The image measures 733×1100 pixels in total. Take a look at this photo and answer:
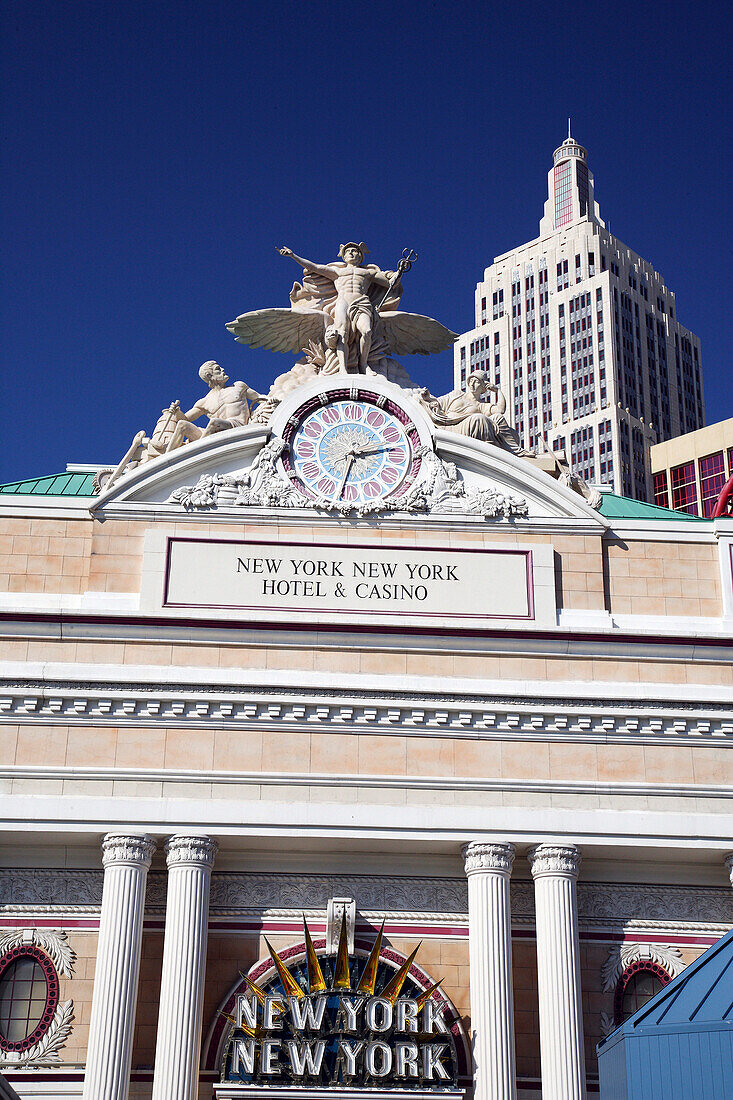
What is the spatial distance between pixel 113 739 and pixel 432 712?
6.83 metres

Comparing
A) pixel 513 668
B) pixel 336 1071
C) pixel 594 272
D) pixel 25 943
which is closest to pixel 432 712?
pixel 513 668

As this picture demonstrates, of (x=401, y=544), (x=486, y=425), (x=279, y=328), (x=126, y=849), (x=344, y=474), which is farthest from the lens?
(x=279, y=328)

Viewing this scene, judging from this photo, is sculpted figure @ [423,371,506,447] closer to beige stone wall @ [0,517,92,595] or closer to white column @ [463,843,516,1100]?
beige stone wall @ [0,517,92,595]

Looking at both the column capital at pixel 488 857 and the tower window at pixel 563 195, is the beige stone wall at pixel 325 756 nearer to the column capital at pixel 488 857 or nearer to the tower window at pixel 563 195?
the column capital at pixel 488 857

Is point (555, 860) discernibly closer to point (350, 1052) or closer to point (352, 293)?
point (350, 1052)

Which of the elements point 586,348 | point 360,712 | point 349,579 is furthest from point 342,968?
point 586,348

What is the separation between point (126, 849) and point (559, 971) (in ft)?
29.9

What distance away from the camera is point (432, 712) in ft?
100

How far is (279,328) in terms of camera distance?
120ft

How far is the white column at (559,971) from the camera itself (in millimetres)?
27703

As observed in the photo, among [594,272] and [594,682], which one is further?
[594,272]

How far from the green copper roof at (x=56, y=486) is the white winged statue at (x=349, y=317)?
219 inches

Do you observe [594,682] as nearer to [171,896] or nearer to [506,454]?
[506,454]

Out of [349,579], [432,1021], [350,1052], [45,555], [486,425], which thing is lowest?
[350,1052]
